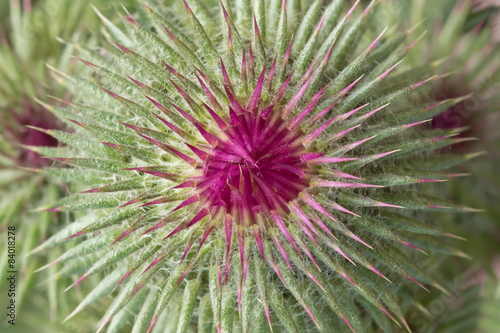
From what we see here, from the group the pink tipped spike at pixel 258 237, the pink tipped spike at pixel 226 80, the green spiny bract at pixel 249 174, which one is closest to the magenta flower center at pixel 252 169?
the green spiny bract at pixel 249 174

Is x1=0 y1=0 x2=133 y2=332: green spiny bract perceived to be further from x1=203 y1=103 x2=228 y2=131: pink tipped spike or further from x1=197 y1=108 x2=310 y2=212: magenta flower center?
x1=203 y1=103 x2=228 y2=131: pink tipped spike

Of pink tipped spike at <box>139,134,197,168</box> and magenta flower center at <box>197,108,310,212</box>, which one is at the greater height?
pink tipped spike at <box>139,134,197,168</box>

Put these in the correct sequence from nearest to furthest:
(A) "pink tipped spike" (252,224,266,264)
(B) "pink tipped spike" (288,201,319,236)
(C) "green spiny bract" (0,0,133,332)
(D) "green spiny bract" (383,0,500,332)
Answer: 1. (B) "pink tipped spike" (288,201,319,236)
2. (A) "pink tipped spike" (252,224,266,264)
3. (C) "green spiny bract" (0,0,133,332)
4. (D) "green spiny bract" (383,0,500,332)

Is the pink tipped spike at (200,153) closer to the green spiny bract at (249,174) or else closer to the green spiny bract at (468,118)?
the green spiny bract at (249,174)

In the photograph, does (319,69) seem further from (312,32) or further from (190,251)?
(190,251)

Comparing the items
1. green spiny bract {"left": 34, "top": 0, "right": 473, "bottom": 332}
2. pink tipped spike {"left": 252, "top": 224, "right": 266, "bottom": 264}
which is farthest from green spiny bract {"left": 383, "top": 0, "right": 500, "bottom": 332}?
pink tipped spike {"left": 252, "top": 224, "right": 266, "bottom": 264}

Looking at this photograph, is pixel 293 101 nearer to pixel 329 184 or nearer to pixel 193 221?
pixel 329 184
